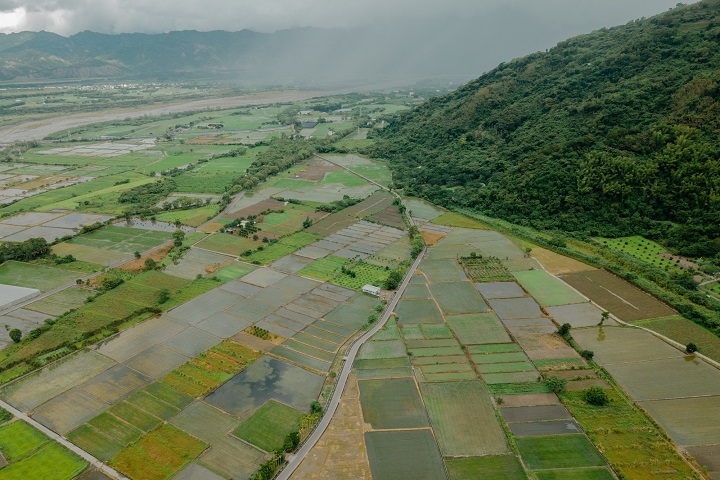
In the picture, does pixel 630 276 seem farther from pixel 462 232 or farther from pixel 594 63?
pixel 594 63

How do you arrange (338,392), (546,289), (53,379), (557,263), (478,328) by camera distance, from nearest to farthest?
(338,392) < (53,379) < (478,328) < (546,289) < (557,263)

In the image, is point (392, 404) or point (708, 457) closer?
point (708, 457)

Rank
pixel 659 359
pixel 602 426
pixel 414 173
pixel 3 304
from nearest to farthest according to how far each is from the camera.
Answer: pixel 602 426 < pixel 659 359 < pixel 3 304 < pixel 414 173

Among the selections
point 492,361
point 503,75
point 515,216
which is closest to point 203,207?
point 515,216

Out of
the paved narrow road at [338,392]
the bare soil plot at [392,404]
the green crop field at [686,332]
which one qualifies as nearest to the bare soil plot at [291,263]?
the paved narrow road at [338,392]

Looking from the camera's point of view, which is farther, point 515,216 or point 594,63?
point 594,63

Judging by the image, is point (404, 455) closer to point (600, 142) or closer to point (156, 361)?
point (156, 361)

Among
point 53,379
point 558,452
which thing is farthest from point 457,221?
point 53,379
